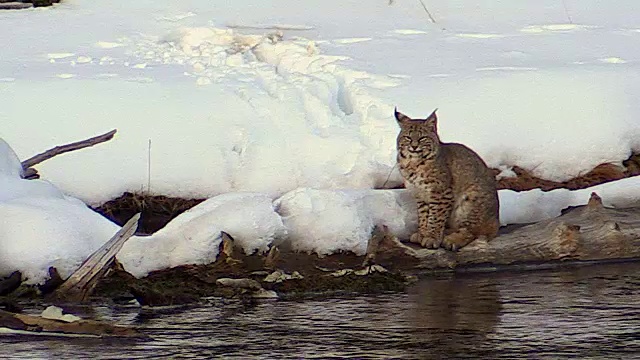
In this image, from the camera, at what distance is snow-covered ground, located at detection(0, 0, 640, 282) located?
8.66 metres

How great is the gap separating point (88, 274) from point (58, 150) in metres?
1.04

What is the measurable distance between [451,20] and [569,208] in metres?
5.63

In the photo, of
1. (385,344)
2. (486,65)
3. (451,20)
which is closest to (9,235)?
(385,344)

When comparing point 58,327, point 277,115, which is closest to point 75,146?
point 58,327

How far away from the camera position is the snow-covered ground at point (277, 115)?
341 inches

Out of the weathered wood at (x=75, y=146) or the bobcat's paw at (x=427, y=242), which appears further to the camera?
the bobcat's paw at (x=427, y=242)

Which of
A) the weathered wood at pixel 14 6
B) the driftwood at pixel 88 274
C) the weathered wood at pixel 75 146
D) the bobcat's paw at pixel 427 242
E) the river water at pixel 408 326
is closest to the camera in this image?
the river water at pixel 408 326

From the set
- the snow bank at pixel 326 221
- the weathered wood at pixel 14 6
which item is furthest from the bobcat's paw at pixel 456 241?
the weathered wood at pixel 14 6

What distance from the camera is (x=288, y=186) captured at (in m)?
10.7

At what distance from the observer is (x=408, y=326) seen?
23.8ft

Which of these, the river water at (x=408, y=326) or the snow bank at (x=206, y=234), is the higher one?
the snow bank at (x=206, y=234)

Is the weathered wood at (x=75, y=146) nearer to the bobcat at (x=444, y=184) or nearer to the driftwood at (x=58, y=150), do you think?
the driftwood at (x=58, y=150)

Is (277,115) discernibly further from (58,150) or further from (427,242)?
(58,150)

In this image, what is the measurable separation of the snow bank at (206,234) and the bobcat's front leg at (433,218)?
1005 mm
